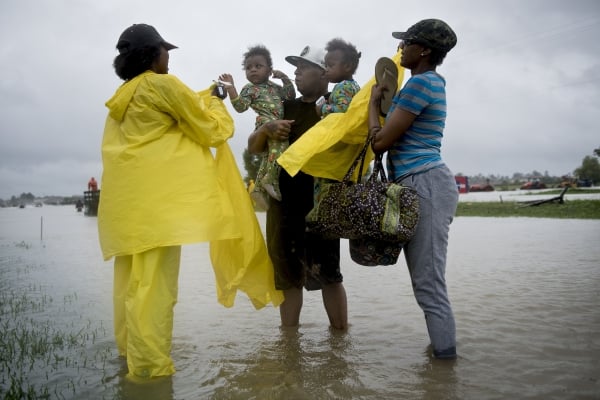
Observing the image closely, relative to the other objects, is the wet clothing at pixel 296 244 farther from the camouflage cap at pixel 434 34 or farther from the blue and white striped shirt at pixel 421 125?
the camouflage cap at pixel 434 34

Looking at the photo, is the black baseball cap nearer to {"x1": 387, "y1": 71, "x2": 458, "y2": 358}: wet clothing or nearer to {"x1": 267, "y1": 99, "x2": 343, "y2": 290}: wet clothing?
{"x1": 267, "y1": 99, "x2": 343, "y2": 290}: wet clothing

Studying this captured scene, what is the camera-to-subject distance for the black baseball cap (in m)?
3.13

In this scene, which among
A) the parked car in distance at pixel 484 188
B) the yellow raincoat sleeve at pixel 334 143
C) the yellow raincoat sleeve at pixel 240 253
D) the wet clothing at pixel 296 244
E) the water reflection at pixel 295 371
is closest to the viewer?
the water reflection at pixel 295 371

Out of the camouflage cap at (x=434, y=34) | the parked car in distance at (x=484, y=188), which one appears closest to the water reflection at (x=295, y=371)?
the camouflage cap at (x=434, y=34)

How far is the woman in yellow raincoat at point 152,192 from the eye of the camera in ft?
9.68

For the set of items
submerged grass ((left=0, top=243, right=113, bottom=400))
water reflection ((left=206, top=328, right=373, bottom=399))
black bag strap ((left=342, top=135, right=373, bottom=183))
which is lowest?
submerged grass ((left=0, top=243, right=113, bottom=400))

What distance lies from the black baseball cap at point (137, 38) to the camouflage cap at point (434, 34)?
5.59 ft

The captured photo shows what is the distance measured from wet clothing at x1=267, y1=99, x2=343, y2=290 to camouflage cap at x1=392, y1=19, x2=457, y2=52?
138 cm

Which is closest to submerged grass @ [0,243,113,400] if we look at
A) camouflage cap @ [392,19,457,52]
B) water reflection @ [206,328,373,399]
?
water reflection @ [206,328,373,399]

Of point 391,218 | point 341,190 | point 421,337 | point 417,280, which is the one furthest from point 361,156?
point 421,337

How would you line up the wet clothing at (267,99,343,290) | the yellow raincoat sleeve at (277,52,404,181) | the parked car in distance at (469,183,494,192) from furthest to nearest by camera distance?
the parked car in distance at (469,183,494,192) < the wet clothing at (267,99,343,290) < the yellow raincoat sleeve at (277,52,404,181)

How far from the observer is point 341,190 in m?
3.06

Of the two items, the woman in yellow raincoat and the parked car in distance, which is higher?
the parked car in distance

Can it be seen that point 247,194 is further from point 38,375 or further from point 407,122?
point 38,375
